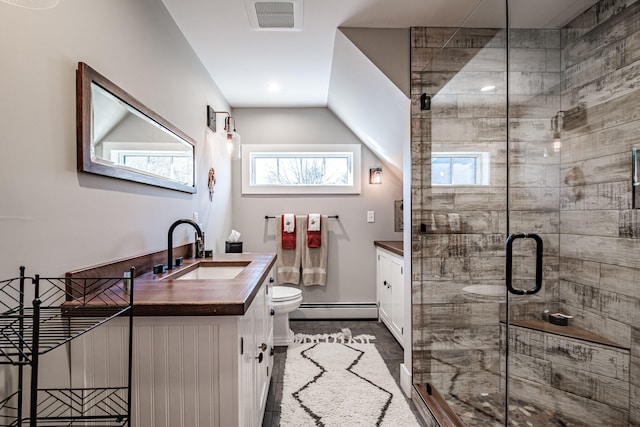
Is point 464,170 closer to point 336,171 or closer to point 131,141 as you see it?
point 131,141

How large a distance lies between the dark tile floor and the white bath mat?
0.14 feet

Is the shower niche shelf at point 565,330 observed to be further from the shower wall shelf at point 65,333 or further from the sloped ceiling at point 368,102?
the shower wall shelf at point 65,333

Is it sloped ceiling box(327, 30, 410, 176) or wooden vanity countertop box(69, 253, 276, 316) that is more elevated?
sloped ceiling box(327, 30, 410, 176)

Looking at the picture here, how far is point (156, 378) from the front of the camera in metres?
1.09

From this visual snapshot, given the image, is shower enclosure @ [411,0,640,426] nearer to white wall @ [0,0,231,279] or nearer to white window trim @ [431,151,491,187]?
white window trim @ [431,151,491,187]

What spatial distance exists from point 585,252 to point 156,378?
7.06 feet

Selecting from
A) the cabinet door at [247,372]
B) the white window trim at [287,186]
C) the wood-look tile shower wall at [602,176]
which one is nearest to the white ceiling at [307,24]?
the wood-look tile shower wall at [602,176]

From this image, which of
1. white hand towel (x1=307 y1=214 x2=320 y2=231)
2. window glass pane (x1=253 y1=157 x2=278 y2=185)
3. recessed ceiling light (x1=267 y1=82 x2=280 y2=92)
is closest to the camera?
recessed ceiling light (x1=267 y1=82 x2=280 y2=92)

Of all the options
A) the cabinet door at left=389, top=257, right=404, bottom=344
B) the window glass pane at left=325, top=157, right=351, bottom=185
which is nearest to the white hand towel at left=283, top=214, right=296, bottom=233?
the window glass pane at left=325, top=157, right=351, bottom=185

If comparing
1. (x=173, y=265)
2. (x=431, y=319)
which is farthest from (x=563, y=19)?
(x=173, y=265)

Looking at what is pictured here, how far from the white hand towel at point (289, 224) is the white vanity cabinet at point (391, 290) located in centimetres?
93

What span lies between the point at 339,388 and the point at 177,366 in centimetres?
143

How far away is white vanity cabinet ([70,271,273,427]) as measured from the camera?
3.55 ft

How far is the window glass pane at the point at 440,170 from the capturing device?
1990 mm
